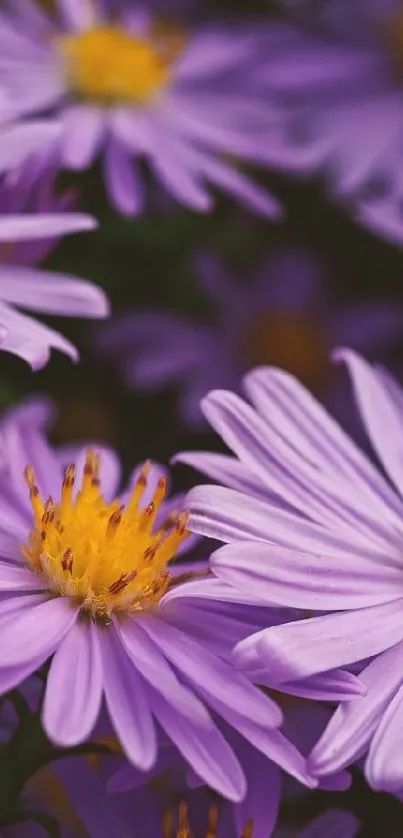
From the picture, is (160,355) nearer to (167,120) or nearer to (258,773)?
(167,120)

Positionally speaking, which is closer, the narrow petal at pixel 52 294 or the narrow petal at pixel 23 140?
the narrow petal at pixel 52 294

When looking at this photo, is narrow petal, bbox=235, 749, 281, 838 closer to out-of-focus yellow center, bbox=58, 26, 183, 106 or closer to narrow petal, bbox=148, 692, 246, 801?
narrow petal, bbox=148, 692, 246, 801

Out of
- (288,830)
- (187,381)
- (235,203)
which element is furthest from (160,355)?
(288,830)

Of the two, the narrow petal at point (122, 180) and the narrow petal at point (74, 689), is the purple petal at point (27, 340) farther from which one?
the narrow petal at point (122, 180)

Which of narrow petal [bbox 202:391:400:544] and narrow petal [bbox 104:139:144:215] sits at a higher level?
narrow petal [bbox 104:139:144:215]

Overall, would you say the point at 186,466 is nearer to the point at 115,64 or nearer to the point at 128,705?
the point at 128,705

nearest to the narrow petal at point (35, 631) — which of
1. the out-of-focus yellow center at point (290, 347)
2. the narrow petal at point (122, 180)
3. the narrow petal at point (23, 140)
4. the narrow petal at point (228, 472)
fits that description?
the narrow petal at point (228, 472)

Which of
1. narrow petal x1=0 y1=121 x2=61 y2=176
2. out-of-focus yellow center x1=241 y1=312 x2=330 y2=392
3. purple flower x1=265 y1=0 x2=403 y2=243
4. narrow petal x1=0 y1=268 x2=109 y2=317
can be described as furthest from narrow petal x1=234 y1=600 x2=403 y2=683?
out-of-focus yellow center x1=241 y1=312 x2=330 y2=392
